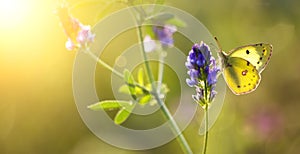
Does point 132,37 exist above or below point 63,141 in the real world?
above

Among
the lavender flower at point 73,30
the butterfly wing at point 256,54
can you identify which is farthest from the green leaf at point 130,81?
the butterfly wing at point 256,54

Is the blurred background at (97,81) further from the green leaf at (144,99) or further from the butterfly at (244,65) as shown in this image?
the green leaf at (144,99)

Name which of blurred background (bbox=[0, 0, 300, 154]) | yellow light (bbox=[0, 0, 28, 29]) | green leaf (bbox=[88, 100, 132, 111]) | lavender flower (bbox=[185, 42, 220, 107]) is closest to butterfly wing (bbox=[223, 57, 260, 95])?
lavender flower (bbox=[185, 42, 220, 107])

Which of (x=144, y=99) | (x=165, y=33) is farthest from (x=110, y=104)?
(x=165, y=33)

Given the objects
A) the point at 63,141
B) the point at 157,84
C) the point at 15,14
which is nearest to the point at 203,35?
the point at 63,141

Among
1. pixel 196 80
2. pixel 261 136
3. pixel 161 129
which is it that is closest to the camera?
pixel 196 80

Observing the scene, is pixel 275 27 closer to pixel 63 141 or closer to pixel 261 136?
pixel 261 136

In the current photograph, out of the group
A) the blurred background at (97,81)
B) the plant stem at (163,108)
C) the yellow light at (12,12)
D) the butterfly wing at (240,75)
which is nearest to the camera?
the plant stem at (163,108)

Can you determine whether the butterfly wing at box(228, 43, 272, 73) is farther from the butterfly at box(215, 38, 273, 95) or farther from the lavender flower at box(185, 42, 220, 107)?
the lavender flower at box(185, 42, 220, 107)
